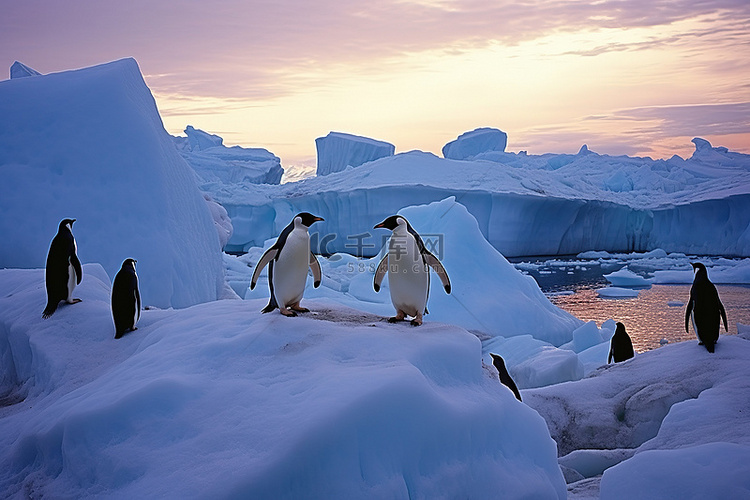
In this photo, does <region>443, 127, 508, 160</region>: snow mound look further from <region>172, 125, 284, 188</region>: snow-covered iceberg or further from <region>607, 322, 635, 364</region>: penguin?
<region>607, 322, 635, 364</region>: penguin

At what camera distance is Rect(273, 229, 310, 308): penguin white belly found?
3.15 metres

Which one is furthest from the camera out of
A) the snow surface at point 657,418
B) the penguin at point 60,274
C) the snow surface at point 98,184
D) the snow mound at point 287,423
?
the snow surface at point 98,184

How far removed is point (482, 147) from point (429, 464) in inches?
1403

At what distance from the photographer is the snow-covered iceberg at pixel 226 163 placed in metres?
28.9

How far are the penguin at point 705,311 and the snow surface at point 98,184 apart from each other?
5081 millimetres

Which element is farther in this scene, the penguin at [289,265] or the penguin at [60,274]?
the penguin at [60,274]

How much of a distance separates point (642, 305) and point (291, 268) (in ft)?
40.7

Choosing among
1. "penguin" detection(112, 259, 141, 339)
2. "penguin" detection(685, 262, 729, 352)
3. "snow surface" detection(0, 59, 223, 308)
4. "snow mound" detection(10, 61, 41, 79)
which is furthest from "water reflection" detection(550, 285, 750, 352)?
"snow mound" detection(10, 61, 41, 79)

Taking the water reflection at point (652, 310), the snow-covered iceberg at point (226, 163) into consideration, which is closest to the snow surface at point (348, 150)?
the snow-covered iceberg at point (226, 163)

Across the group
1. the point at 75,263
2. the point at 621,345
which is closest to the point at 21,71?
the point at 75,263

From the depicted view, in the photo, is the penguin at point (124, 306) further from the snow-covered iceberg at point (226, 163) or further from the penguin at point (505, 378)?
the snow-covered iceberg at point (226, 163)

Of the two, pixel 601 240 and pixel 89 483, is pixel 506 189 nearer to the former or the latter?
pixel 601 240

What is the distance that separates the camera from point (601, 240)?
26891 mm

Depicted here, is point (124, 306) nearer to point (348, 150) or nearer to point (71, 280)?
point (71, 280)
